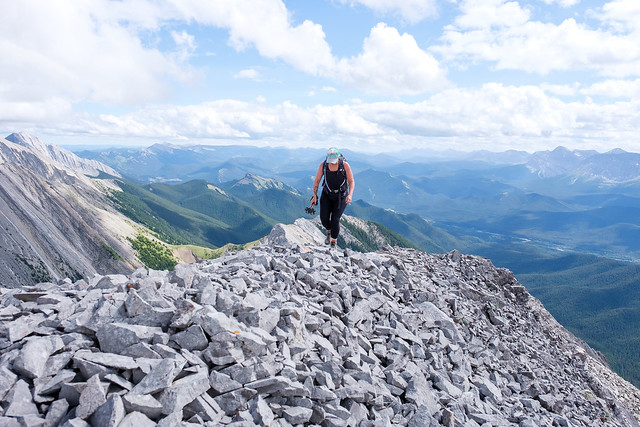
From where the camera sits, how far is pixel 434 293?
1952 centimetres

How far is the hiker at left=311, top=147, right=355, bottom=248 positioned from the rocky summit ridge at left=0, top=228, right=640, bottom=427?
98.2 inches

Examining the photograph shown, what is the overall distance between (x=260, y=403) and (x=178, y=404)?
1.81m

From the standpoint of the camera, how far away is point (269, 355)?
961 centimetres

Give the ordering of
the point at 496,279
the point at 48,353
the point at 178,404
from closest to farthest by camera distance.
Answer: the point at 178,404 < the point at 48,353 < the point at 496,279

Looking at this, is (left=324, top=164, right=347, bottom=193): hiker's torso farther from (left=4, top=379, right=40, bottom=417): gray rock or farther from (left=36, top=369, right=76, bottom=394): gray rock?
(left=4, top=379, right=40, bottom=417): gray rock

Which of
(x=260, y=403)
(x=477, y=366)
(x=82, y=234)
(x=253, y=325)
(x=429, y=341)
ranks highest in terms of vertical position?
(x=253, y=325)

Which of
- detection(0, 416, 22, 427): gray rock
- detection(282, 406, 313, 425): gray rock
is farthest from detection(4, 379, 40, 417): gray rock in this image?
detection(282, 406, 313, 425): gray rock

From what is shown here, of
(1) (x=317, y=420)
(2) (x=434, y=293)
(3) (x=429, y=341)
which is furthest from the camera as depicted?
(2) (x=434, y=293)

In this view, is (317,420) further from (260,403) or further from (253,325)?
(253,325)

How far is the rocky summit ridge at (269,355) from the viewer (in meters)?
7.62

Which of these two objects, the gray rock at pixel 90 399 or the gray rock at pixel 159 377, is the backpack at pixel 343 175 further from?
the gray rock at pixel 90 399

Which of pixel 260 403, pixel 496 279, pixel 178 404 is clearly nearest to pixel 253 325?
pixel 260 403

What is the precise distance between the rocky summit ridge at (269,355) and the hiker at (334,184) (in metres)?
2.49

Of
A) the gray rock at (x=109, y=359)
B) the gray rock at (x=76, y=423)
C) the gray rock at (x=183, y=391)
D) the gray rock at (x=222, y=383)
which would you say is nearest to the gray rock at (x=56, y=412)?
the gray rock at (x=76, y=423)
